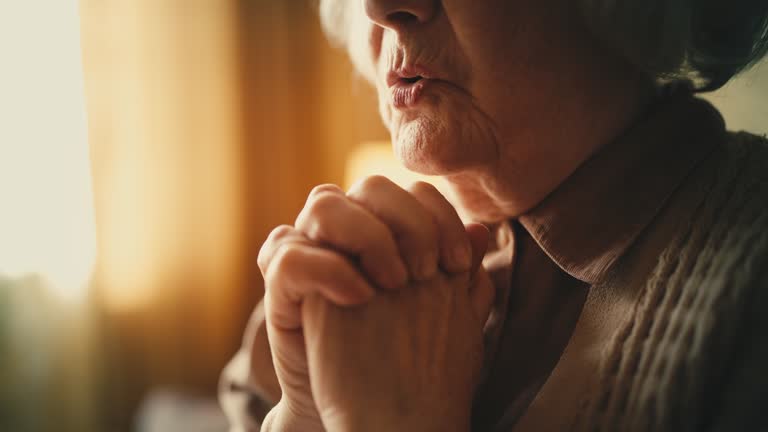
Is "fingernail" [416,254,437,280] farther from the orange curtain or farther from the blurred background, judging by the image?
the orange curtain

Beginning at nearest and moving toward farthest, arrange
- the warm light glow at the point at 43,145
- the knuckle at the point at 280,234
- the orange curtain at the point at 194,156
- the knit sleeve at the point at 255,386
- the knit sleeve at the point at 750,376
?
the knit sleeve at the point at 750,376, the knuckle at the point at 280,234, the knit sleeve at the point at 255,386, the warm light glow at the point at 43,145, the orange curtain at the point at 194,156

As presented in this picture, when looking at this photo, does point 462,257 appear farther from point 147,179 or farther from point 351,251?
point 147,179

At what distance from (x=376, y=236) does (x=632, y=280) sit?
→ 0.87 feet

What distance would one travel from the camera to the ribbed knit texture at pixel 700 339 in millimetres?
436

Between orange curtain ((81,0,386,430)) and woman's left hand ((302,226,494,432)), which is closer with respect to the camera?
woman's left hand ((302,226,494,432))

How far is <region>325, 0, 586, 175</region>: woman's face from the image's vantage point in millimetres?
554

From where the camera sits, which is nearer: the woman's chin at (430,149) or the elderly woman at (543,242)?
the elderly woman at (543,242)

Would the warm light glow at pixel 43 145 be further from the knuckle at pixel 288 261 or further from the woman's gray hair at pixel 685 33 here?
the woman's gray hair at pixel 685 33

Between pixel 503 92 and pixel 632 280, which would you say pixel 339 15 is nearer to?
pixel 503 92

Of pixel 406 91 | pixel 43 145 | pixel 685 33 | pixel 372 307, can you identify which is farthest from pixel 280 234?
pixel 43 145

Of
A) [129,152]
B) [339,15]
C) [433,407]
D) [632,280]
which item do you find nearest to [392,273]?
[433,407]

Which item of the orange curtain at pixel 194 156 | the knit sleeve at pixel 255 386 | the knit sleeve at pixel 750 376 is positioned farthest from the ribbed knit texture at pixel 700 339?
the orange curtain at pixel 194 156

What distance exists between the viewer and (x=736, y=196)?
1.71ft

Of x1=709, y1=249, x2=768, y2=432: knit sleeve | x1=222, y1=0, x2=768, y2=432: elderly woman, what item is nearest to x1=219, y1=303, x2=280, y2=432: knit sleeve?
x1=222, y1=0, x2=768, y2=432: elderly woman
